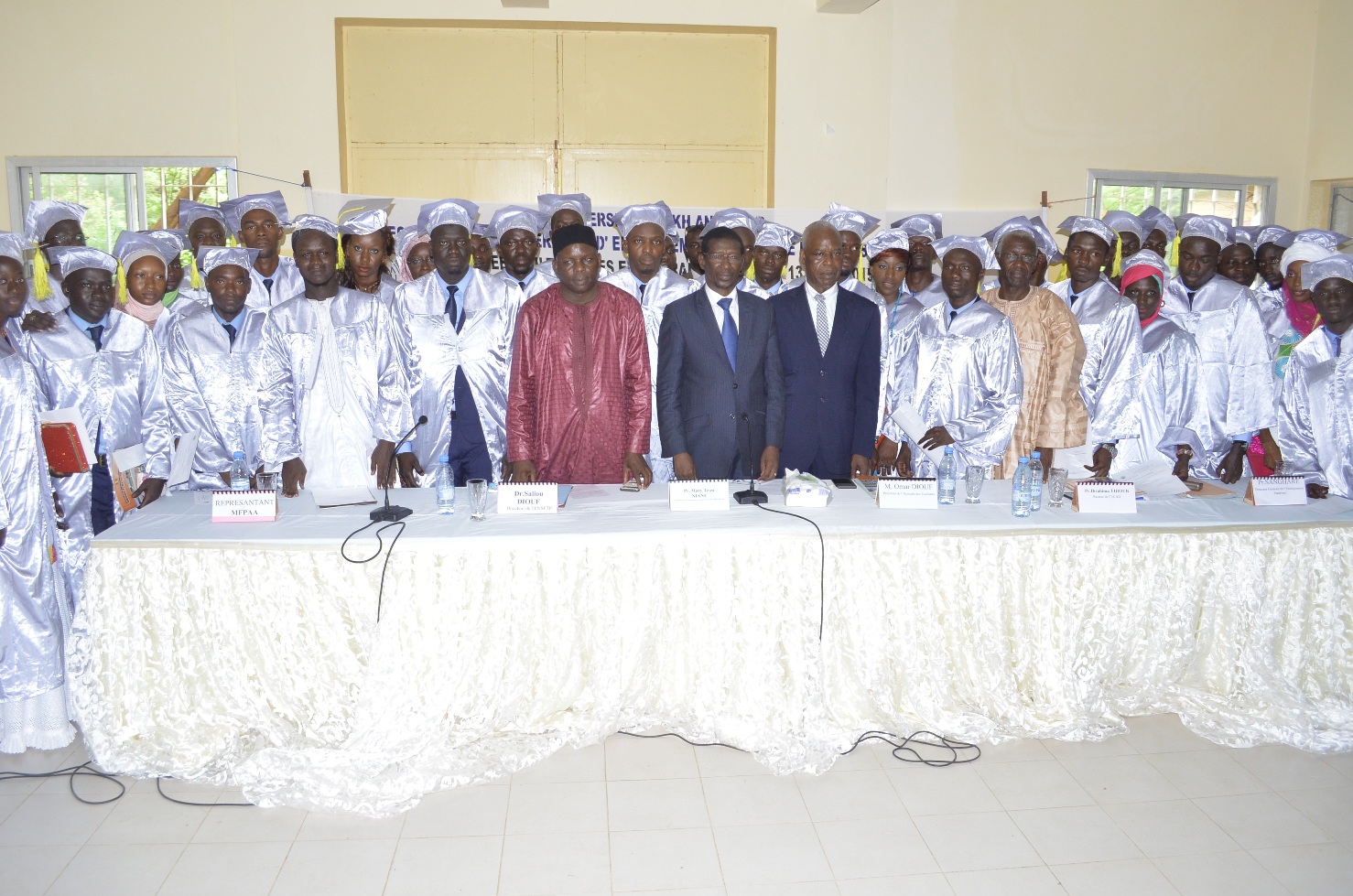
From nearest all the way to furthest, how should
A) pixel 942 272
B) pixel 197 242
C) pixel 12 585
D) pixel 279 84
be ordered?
pixel 12 585, pixel 942 272, pixel 197 242, pixel 279 84

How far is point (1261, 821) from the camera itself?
8.38ft

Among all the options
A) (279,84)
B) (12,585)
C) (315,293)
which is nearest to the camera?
(12,585)

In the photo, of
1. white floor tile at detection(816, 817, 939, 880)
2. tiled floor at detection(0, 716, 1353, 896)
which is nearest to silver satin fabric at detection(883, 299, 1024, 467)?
tiled floor at detection(0, 716, 1353, 896)

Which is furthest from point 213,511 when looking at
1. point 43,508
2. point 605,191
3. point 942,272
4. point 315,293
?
point 605,191

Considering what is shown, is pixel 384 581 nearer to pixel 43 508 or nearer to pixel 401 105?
pixel 43 508

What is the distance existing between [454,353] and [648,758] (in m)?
2.01

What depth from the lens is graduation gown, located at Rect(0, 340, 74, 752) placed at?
113 inches

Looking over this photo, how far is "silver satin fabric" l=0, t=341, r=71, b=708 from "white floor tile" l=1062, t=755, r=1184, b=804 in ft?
10.7

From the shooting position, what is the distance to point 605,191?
23.5 ft

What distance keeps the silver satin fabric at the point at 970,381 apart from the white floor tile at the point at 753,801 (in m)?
1.64

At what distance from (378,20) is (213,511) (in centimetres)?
520

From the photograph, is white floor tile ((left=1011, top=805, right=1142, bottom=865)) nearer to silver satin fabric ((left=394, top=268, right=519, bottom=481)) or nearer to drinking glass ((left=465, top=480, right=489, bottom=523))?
drinking glass ((left=465, top=480, right=489, bottom=523))

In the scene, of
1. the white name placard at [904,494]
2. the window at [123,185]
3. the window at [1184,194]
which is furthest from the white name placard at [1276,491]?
the window at [123,185]

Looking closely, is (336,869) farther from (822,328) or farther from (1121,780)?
(822,328)
